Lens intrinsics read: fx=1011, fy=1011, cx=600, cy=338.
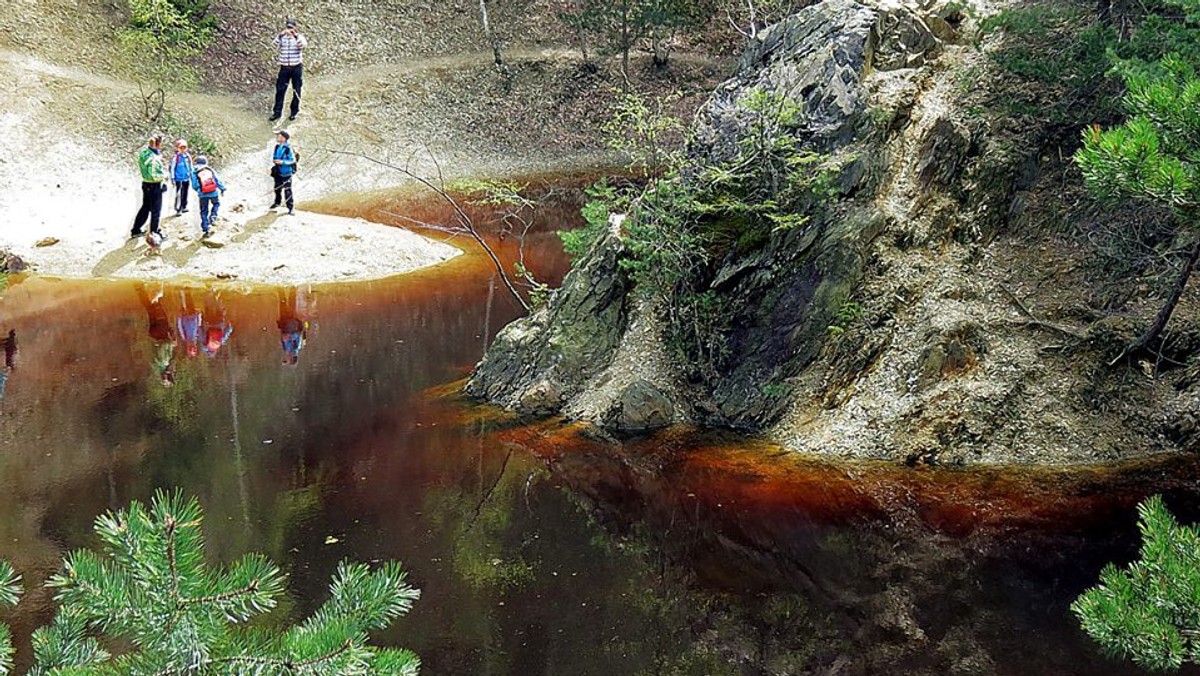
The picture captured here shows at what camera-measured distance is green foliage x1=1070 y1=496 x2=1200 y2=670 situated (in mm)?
3564

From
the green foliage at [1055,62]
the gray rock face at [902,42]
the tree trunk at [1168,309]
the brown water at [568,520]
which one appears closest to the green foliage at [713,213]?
the brown water at [568,520]

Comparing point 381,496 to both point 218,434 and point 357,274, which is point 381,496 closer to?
point 218,434

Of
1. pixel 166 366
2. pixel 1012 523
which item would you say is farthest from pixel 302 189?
pixel 1012 523

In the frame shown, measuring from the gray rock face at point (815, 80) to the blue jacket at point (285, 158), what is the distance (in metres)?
10.1

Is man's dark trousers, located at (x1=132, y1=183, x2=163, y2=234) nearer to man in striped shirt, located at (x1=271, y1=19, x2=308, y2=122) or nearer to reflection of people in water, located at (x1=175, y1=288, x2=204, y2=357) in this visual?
reflection of people in water, located at (x1=175, y1=288, x2=204, y2=357)

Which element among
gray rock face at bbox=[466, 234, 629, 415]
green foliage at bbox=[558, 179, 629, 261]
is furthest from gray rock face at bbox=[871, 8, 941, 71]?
gray rock face at bbox=[466, 234, 629, 415]

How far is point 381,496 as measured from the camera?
10.3m

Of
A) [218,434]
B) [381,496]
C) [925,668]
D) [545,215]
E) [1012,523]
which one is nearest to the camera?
[925,668]

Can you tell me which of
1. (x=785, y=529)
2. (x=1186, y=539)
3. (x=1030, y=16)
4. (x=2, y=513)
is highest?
(x=1030, y=16)

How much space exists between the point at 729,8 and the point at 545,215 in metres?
10.8

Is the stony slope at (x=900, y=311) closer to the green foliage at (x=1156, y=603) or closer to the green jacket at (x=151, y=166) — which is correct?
the green foliage at (x=1156, y=603)

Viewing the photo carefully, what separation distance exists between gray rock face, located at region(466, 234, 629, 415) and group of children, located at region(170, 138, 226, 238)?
329 inches

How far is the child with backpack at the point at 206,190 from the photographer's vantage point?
61.3 ft

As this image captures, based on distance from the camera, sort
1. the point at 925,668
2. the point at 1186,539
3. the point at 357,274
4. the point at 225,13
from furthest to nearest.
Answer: the point at 225,13, the point at 357,274, the point at 925,668, the point at 1186,539
